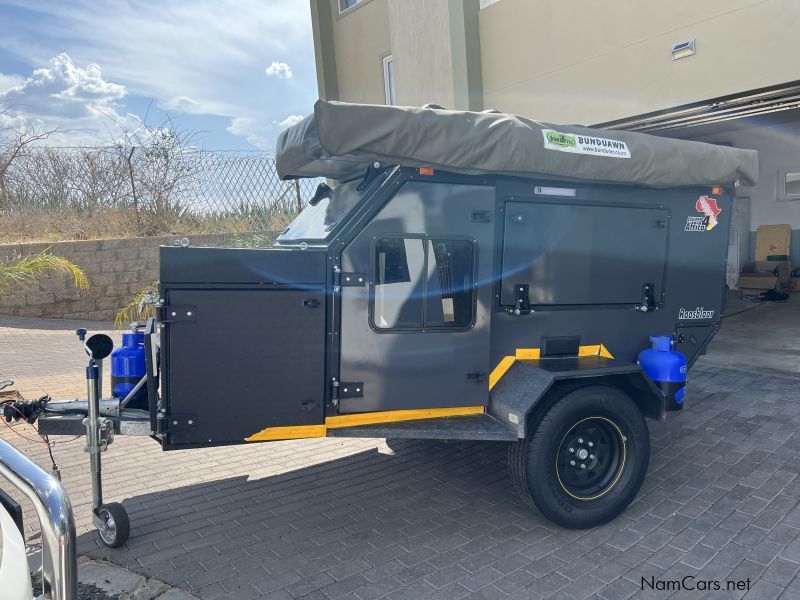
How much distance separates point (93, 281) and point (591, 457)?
10.3m

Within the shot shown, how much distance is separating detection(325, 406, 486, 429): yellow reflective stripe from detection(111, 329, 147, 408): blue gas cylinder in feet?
4.07

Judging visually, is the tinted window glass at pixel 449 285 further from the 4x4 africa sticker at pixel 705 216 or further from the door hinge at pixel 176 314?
the 4x4 africa sticker at pixel 705 216

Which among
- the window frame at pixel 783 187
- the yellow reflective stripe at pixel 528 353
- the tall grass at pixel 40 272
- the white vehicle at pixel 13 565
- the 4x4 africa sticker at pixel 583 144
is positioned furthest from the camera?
the window frame at pixel 783 187

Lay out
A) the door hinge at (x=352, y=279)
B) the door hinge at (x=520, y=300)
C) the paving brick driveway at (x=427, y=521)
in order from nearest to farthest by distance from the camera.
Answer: the paving brick driveway at (x=427, y=521)
the door hinge at (x=352, y=279)
the door hinge at (x=520, y=300)

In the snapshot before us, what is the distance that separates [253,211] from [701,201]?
373 inches

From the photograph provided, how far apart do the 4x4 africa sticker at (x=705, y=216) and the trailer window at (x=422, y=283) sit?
76.5 inches

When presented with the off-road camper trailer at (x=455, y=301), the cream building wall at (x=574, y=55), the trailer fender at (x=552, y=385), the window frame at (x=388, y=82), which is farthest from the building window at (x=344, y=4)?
the trailer fender at (x=552, y=385)

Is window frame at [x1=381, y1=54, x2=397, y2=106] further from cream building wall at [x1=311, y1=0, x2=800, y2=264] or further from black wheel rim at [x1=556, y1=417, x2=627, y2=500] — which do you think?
black wheel rim at [x1=556, y1=417, x2=627, y2=500]

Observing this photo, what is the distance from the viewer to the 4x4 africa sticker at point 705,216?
4.78m

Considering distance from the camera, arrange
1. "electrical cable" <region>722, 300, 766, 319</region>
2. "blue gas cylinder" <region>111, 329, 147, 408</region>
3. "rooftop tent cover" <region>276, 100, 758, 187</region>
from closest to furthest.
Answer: "rooftop tent cover" <region>276, 100, 758, 187</region>
"blue gas cylinder" <region>111, 329, 147, 408</region>
"electrical cable" <region>722, 300, 766, 319</region>

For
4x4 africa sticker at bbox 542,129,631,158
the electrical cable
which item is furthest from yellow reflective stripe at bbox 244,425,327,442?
the electrical cable

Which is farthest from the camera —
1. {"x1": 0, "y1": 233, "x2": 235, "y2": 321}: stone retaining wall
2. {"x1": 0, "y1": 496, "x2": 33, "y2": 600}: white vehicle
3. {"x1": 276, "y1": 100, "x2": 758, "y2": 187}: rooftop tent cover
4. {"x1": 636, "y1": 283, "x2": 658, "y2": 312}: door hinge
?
{"x1": 0, "y1": 233, "x2": 235, "y2": 321}: stone retaining wall

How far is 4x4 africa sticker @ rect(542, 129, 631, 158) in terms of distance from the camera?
4.04 meters

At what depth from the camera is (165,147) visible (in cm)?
1260
